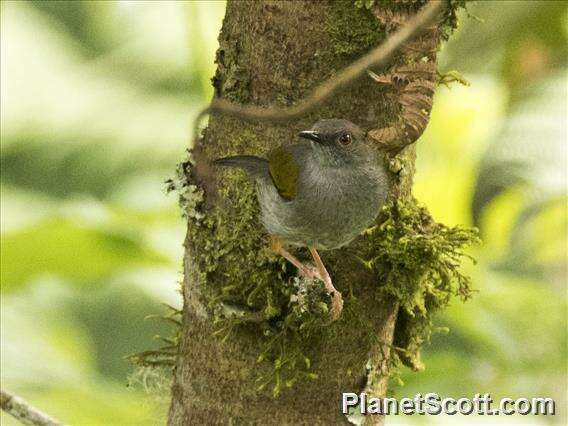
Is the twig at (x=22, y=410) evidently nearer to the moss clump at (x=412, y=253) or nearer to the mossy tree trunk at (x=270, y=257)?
the mossy tree trunk at (x=270, y=257)

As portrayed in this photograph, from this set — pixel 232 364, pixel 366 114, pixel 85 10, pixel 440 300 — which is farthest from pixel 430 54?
pixel 85 10

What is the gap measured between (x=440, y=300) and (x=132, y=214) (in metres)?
2.10

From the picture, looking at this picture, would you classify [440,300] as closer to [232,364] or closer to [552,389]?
[232,364]

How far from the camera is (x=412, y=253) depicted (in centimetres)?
285

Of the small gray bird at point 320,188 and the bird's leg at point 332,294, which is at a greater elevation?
the small gray bird at point 320,188

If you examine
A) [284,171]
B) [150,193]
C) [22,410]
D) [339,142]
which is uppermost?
[150,193]

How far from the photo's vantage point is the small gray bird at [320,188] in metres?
2.67

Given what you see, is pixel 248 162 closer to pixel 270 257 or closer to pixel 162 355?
pixel 270 257

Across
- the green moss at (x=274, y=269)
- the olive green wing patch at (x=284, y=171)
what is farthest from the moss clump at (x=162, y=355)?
the olive green wing patch at (x=284, y=171)

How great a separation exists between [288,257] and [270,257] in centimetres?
7

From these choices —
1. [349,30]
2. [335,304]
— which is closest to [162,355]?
[335,304]

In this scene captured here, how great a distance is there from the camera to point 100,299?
4785mm

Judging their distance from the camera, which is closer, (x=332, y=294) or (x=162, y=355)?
(x=332, y=294)

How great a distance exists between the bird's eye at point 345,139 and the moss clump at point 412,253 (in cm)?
26
